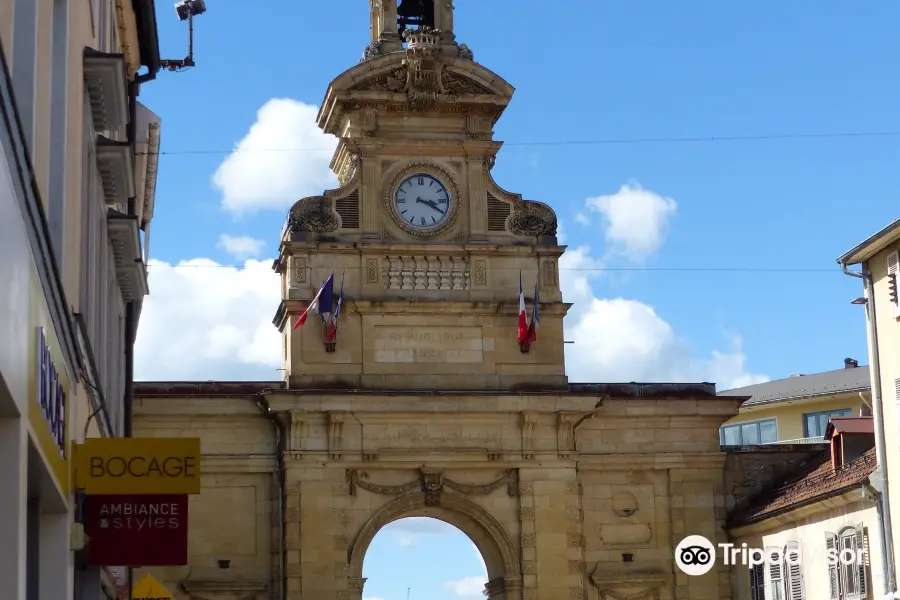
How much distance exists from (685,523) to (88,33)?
935 inches

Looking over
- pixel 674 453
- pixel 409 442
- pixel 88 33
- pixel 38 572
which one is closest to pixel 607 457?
pixel 674 453

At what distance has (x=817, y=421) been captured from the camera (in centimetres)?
5984

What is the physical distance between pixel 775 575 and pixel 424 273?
33.6 feet

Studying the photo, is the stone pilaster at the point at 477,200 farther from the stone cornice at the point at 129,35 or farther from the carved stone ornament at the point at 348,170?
the stone cornice at the point at 129,35

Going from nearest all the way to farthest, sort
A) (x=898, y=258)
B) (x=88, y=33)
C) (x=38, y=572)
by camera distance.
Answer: (x=38, y=572) < (x=88, y=33) < (x=898, y=258)

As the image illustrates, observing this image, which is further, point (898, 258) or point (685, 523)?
point (685, 523)

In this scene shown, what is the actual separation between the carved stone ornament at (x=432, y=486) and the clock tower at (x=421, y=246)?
200 centimetres

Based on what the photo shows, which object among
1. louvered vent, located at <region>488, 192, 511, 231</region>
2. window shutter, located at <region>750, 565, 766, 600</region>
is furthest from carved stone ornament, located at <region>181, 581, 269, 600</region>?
window shutter, located at <region>750, 565, 766, 600</region>

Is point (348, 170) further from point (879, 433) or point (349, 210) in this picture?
point (879, 433)

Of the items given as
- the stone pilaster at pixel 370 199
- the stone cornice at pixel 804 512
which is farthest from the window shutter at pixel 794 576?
the stone pilaster at pixel 370 199

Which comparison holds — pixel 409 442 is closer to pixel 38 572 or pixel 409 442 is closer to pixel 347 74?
pixel 347 74

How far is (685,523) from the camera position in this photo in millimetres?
36938

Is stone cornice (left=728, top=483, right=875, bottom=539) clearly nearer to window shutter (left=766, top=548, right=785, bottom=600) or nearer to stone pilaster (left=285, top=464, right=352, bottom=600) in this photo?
window shutter (left=766, top=548, right=785, bottom=600)

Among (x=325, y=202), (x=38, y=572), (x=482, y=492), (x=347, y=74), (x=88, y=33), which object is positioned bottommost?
(x=38, y=572)
